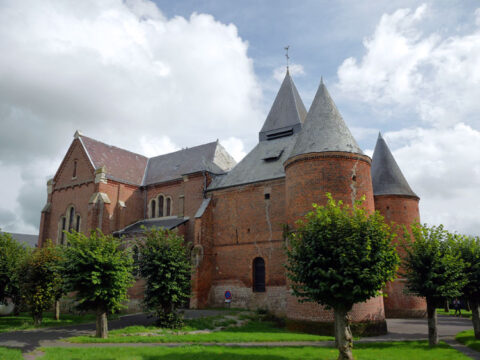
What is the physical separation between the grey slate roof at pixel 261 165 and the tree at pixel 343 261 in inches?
542

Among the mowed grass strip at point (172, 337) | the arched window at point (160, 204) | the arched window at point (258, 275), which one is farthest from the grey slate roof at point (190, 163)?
the mowed grass strip at point (172, 337)

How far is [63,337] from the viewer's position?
17.7 m

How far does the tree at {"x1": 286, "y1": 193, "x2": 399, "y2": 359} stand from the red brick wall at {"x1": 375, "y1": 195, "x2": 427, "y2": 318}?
14.4 meters

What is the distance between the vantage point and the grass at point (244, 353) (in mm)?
12711

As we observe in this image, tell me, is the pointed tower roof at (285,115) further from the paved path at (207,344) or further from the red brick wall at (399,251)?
the paved path at (207,344)

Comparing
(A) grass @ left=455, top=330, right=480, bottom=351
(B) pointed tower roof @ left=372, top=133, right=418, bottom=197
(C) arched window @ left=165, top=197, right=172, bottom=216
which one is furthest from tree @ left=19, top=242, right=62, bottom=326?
(B) pointed tower roof @ left=372, top=133, right=418, bottom=197

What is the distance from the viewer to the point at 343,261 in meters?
13.3

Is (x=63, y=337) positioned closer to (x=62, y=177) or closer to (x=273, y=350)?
(x=273, y=350)

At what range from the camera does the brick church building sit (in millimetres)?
22297

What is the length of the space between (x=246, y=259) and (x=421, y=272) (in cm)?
1346

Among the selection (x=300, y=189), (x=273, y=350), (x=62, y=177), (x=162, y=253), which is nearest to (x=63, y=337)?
(x=162, y=253)

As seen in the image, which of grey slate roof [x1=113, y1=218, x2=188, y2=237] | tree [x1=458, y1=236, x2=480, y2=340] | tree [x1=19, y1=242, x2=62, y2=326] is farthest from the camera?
grey slate roof [x1=113, y1=218, x2=188, y2=237]

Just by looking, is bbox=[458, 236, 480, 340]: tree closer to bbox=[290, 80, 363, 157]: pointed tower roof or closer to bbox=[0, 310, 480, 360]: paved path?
bbox=[0, 310, 480, 360]: paved path

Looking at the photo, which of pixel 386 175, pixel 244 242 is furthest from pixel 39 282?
pixel 386 175
